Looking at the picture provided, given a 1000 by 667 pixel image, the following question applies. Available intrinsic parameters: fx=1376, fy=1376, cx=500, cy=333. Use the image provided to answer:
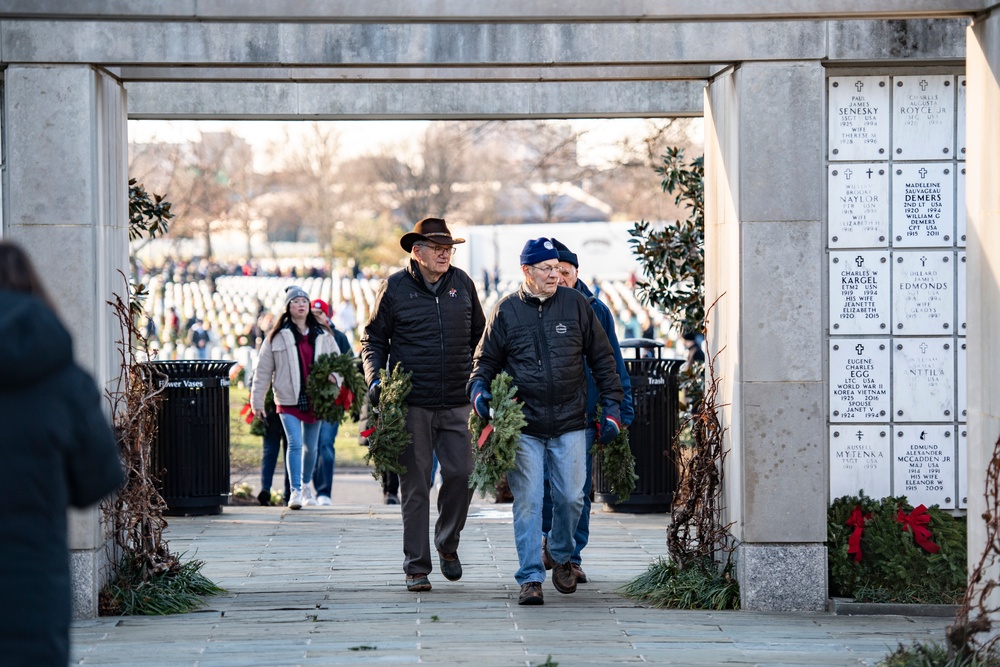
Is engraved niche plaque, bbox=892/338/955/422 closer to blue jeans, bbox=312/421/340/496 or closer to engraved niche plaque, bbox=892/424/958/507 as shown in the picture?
engraved niche plaque, bbox=892/424/958/507

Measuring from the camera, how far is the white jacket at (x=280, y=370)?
37.4 ft

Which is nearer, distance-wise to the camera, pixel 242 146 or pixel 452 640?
pixel 452 640

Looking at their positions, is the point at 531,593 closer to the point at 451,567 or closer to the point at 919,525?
the point at 451,567

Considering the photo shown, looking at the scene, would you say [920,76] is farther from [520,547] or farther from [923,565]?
[520,547]

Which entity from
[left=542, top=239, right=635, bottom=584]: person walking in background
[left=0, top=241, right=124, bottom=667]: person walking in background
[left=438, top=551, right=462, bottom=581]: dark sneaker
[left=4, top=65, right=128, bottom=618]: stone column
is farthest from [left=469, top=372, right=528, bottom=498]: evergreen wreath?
[left=0, top=241, right=124, bottom=667]: person walking in background

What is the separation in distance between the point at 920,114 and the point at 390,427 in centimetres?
322

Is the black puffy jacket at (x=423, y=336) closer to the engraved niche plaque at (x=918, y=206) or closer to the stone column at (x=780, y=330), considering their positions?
the stone column at (x=780, y=330)

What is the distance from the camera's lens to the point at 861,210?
714 cm

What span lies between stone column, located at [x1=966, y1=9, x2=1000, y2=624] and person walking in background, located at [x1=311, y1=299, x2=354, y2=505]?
677 cm

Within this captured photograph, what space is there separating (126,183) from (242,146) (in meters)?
40.8

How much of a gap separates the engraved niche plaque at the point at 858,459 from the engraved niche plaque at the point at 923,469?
59mm

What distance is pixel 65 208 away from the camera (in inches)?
266

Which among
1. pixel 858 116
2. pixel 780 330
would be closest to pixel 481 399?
pixel 780 330

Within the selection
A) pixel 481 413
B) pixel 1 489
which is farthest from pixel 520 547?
pixel 1 489
